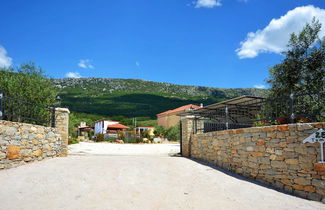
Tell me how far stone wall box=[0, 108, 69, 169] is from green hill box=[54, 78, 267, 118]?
1590 inches

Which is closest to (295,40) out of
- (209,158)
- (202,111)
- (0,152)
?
(202,111)

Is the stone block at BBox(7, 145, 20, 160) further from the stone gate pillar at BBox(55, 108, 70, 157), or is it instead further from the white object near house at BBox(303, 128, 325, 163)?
the white object near house at BBox(303, 128, 325, 163)

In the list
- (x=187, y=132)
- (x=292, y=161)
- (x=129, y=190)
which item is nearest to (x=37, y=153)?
(x=129, y=190)

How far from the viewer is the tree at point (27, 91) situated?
35.0 feet

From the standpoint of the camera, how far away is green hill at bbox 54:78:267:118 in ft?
234

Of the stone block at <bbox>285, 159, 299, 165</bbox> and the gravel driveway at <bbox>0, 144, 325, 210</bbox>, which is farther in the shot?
the stone block at <bbox>285, 159, 299, 165</bbox>

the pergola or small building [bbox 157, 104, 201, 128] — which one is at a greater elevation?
small building [bbox 157, 104, 201, 128]

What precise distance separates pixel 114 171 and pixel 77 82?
4008 inches

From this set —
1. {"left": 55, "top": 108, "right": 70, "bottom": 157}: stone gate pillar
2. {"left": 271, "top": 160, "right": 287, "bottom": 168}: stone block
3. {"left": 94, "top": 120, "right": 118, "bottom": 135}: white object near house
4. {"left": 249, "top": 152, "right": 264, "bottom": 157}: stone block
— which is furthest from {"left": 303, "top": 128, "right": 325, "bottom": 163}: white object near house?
{"left": 94, "top": 120, "right": 118, "bottom": 135}: white object near house

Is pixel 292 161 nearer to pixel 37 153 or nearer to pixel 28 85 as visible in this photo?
pixel 37 153

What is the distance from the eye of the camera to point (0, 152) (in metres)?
7.22

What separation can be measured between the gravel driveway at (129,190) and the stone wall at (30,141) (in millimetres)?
409

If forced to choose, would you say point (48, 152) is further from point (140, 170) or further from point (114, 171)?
point (140, 170)

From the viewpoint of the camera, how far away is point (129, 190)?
5.98m
